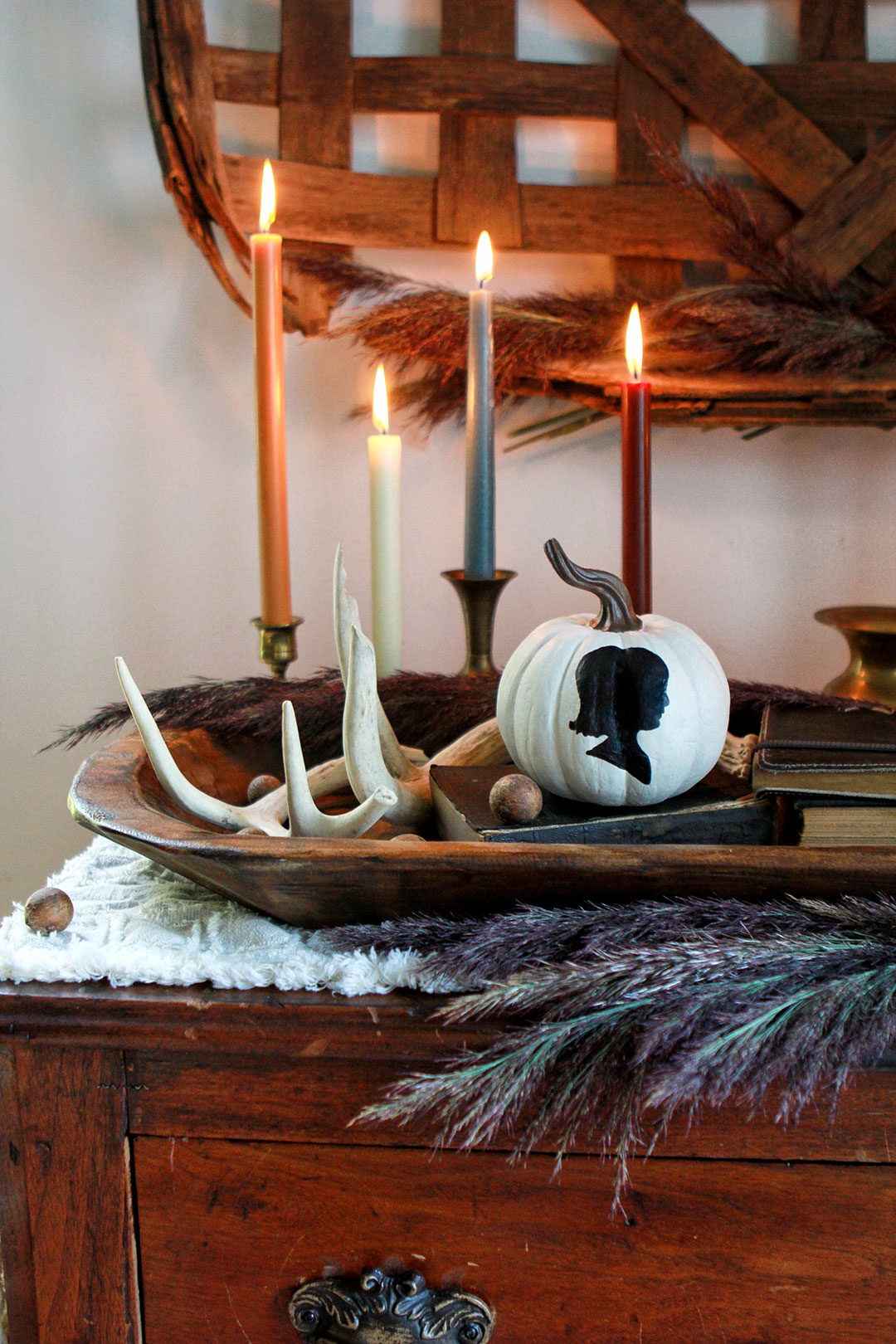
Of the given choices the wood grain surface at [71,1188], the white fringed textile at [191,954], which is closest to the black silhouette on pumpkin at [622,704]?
the white fringed textile at [191,954]

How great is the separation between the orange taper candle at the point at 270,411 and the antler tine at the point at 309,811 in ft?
0.92

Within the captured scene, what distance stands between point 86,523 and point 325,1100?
24.8 inches

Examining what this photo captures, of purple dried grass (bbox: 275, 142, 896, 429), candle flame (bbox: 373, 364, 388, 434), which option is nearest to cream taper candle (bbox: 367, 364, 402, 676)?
candle flame (bbox: 373, 364, 388, 434)

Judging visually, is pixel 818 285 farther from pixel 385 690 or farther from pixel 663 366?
pixel 385 690

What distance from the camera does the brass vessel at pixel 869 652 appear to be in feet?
2.25

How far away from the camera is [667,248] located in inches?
32.4

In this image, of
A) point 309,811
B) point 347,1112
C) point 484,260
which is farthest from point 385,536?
point 347,1112

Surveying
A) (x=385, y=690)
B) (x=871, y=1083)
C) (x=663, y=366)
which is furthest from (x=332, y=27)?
(x=871, y=1083)

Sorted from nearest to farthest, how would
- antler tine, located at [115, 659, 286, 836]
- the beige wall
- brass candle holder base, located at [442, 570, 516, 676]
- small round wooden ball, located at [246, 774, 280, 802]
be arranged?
antler tine, located at [115, 659, 286, 836] < small round wooden ball, located at [246, 774, 280, 802] < brass candle holder base, located at [442, 570, 516, 676] < the beige wall

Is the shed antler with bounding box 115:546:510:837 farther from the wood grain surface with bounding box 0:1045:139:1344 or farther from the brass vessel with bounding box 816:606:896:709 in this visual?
the brass vessel with bounding box 816:606:896:709

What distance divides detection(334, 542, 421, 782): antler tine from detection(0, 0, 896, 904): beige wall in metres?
0.36

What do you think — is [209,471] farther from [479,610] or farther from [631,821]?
[631,821]

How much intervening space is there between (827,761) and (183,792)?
0.28 m

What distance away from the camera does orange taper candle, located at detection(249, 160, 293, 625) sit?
0.69 m
